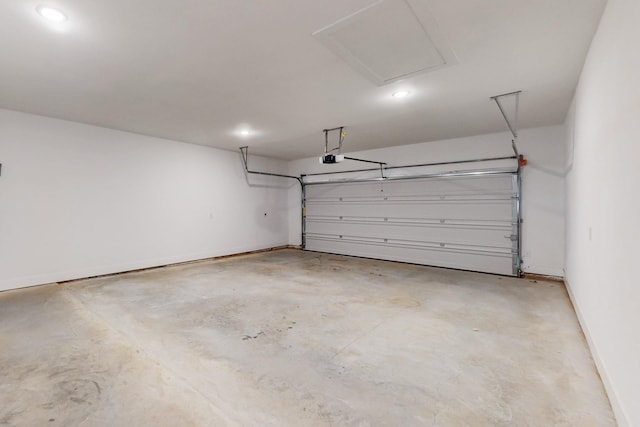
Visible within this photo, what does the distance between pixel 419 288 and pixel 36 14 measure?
481 centimetres

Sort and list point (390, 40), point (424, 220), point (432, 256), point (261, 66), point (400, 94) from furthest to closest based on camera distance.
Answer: point (424, 220)
point (432, 256)
point (400, 94)
point (261, 66)
point (390, 40)

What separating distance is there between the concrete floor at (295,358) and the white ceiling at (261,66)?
2.52 metres

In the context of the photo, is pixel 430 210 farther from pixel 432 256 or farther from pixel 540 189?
pixel 540 189

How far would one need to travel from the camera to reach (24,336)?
2.69 metres

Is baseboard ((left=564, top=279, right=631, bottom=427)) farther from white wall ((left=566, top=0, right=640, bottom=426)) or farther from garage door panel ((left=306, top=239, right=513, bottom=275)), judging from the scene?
garage door panel ((left=306, top=239, right=513, bottom=275))

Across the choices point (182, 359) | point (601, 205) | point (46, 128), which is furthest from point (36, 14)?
point (601, 205)

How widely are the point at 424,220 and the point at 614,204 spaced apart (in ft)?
14.3

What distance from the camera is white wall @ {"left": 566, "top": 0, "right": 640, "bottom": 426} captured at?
1.44m

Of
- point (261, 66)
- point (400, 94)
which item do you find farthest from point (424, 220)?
point (261, 66)

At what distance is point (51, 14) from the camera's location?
2.01 metres

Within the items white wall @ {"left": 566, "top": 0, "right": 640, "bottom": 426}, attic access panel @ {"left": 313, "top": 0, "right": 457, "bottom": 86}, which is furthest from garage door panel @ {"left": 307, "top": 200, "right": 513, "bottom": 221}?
attic access panel @ {"left": 313, "top": 0, "right": 457, "bottom": 86}

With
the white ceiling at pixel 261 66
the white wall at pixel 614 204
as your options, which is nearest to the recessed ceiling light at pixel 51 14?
the white ceiling at pixel 261 66

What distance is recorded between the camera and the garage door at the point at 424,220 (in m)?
5.26

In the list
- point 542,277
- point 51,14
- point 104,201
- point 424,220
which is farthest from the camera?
point 424,220
